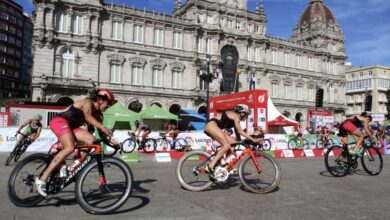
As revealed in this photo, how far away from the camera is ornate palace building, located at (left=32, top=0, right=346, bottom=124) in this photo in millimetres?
36500

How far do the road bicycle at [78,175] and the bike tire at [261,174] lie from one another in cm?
253

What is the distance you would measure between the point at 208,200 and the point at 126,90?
113 feet

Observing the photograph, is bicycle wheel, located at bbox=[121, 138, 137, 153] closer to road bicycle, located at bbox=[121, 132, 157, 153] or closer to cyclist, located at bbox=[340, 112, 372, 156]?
road bicycle, located at bbox=[121, 132, 157, 153]

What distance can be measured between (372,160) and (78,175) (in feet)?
27.4

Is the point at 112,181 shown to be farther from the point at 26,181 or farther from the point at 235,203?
the point at 235,203

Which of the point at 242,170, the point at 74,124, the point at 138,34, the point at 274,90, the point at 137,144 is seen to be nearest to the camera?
the point at 74,124

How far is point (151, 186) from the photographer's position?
7477 mm

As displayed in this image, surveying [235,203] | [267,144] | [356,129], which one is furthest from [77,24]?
[235,203]

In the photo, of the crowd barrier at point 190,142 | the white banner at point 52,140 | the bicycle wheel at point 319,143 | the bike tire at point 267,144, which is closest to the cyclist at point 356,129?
the crowd barrier at point 190,142

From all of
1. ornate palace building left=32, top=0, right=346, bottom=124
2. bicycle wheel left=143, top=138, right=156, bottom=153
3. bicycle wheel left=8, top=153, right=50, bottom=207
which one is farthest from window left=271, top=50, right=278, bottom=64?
bicycle wheel left=8, top=153, right=50, bottom=207

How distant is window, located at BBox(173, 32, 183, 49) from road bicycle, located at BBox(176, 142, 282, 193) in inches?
1483

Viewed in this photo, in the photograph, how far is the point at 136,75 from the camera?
134 ft

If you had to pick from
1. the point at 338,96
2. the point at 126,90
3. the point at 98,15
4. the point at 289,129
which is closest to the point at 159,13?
the point at 98,15

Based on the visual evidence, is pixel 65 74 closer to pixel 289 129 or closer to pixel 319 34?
pixel 289 129
